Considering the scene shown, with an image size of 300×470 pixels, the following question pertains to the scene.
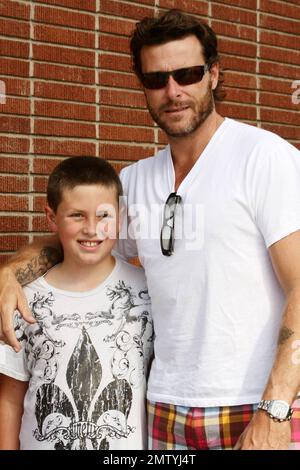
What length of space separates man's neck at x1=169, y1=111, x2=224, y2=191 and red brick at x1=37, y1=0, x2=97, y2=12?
56.3 inches

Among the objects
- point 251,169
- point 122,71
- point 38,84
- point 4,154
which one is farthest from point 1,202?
point 251,169

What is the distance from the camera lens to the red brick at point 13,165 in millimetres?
3770

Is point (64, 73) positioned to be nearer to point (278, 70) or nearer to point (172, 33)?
point (172, 33)

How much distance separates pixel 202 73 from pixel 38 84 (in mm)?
1299

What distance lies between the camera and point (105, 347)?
9.06 ft

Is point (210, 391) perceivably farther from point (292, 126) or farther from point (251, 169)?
point (292, 126)

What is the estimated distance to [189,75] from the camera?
9.20 ft

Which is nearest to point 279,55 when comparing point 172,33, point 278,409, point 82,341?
point 172,33

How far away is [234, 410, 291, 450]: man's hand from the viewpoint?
7.72 feet

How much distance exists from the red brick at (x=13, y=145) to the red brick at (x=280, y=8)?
6.15ft

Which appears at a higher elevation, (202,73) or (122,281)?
(202,73)

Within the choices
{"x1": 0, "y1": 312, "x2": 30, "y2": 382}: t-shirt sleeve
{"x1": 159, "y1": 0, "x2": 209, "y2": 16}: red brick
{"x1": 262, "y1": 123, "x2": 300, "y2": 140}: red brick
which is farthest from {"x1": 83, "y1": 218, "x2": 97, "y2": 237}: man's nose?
{"x1": 262, "y1": 123, "x2": 300, "y2": 140}: red brick

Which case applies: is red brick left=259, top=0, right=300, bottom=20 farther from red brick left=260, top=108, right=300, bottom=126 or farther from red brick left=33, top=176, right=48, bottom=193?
red brick left=33, top=176, right=48, bottom=193

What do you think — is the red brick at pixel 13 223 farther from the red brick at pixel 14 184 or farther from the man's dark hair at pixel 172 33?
the man's dark hair at pixel 172 33
